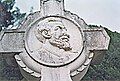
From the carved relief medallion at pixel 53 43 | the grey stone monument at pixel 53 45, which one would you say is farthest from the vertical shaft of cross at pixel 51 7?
the carved relief medallion at pixel 53 43

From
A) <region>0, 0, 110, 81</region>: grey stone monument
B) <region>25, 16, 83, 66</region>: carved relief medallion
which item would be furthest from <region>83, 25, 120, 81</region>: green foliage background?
<region>25, 16, 83, 66</region>: carved relief medallion

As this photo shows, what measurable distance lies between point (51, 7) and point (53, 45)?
556mm

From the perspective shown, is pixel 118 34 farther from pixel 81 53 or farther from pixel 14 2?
pixel 81 53

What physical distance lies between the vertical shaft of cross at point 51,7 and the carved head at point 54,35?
240 mm

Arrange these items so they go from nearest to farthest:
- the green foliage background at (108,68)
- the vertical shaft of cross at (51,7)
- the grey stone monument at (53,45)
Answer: the grey stone monument at (53,45) → the vertical shaft of cross at (51,7) → the green foliage background at (108,68)

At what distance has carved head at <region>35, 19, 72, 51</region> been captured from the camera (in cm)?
554

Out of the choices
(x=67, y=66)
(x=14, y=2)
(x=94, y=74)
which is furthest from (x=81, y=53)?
(x=14, y=2)

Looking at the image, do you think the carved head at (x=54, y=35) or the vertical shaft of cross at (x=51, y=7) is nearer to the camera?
the carved head at (x=54, y=35)

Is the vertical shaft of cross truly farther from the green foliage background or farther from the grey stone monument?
the green foliage background

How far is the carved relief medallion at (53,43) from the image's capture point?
5.50 m

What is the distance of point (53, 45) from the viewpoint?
555 centimetres

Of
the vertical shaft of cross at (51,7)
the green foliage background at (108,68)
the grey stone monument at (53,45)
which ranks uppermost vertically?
the vertical shaft of cross at (51,7)

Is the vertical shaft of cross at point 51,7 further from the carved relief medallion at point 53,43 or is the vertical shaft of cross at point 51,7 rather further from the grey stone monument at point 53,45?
the carved relief medallion at point 53,43

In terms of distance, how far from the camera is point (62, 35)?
556cm
